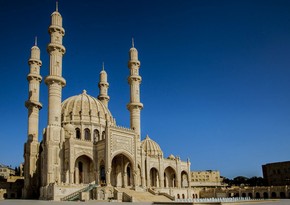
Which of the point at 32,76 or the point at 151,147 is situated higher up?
the point at 32,76

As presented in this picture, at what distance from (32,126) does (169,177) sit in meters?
26.7

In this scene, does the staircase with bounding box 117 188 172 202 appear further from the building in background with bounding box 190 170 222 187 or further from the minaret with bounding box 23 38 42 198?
the building in background with bounding box 190 170 222 187

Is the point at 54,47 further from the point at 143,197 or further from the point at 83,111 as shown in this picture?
the point at 143,197

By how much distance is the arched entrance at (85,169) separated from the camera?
153ft

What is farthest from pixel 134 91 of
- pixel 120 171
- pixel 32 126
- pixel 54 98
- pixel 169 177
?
pixel 169 177

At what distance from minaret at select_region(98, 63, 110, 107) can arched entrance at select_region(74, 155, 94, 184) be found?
662 inches

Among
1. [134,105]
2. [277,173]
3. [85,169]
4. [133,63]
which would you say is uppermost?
[133,63]

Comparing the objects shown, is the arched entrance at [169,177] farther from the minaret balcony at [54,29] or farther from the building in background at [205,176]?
the building in background at [205,176]

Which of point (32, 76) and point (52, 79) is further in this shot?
point (32, 76)

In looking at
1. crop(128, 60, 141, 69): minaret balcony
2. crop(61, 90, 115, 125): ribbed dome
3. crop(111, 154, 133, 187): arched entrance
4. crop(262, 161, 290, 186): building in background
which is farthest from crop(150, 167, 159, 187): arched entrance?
crop(262, 161, 290, 186): building in background

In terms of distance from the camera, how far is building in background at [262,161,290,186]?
Result: 69812mm

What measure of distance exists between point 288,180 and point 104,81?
137 ft

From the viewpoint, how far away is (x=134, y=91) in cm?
5256

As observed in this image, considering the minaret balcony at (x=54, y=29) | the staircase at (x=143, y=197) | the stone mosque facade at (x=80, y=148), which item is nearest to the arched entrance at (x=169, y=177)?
the stone mosque facade at (x=80, y=148)
